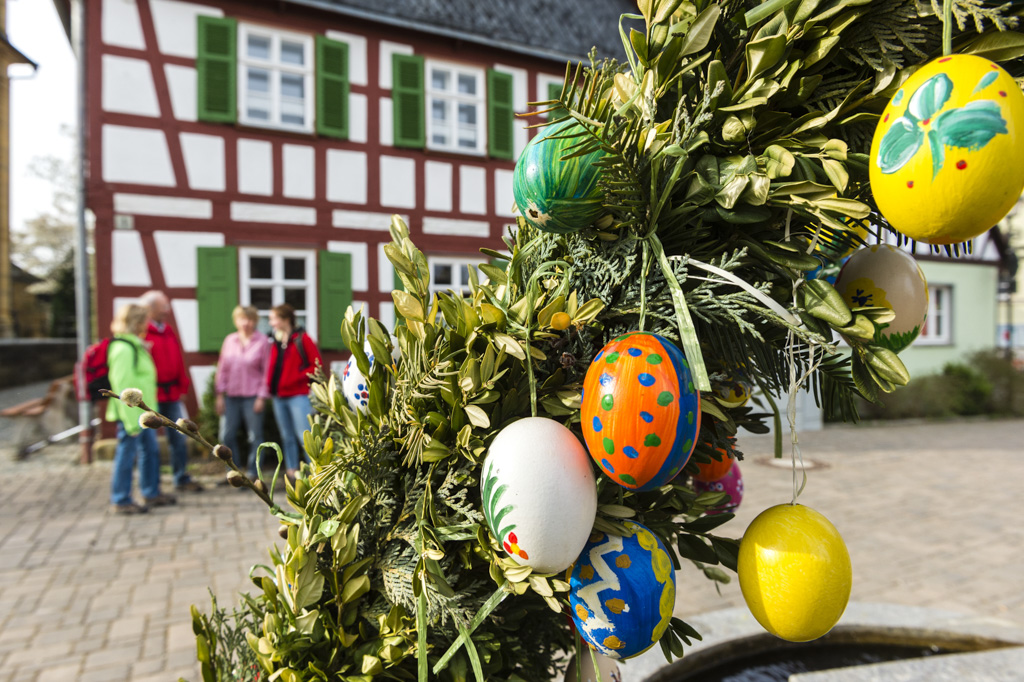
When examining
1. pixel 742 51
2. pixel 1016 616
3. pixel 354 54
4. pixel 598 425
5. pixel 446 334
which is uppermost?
pixel 354 54

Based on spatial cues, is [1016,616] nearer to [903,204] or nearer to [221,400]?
[903,204]

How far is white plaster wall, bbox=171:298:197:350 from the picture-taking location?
7.17 m

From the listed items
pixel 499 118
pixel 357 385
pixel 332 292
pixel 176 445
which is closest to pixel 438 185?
pixel 499 118

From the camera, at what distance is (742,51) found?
0.79m

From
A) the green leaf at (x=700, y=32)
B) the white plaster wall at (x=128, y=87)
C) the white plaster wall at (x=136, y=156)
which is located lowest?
the green leaf at (x=700, y=32)

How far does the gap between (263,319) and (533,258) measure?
7.32 m

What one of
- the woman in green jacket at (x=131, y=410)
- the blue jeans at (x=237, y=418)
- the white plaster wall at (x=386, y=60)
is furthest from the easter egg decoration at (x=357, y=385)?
the white plaster wall at (x=386, y=60)

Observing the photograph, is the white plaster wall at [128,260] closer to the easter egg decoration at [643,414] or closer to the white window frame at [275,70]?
the white window frame at [275,70]

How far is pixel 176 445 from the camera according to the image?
18.1ft

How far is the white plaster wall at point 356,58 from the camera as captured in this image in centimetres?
782

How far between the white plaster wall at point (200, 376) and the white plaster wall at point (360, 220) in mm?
2387

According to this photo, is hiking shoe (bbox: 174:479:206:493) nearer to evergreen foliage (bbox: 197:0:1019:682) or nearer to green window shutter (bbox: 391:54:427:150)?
green window shutter (bbox: 391:54:427:150)

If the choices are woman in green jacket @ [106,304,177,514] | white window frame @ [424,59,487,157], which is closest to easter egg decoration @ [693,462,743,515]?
woman in green jacket @ [106,304,177,514]

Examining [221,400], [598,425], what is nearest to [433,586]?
[598,425]
